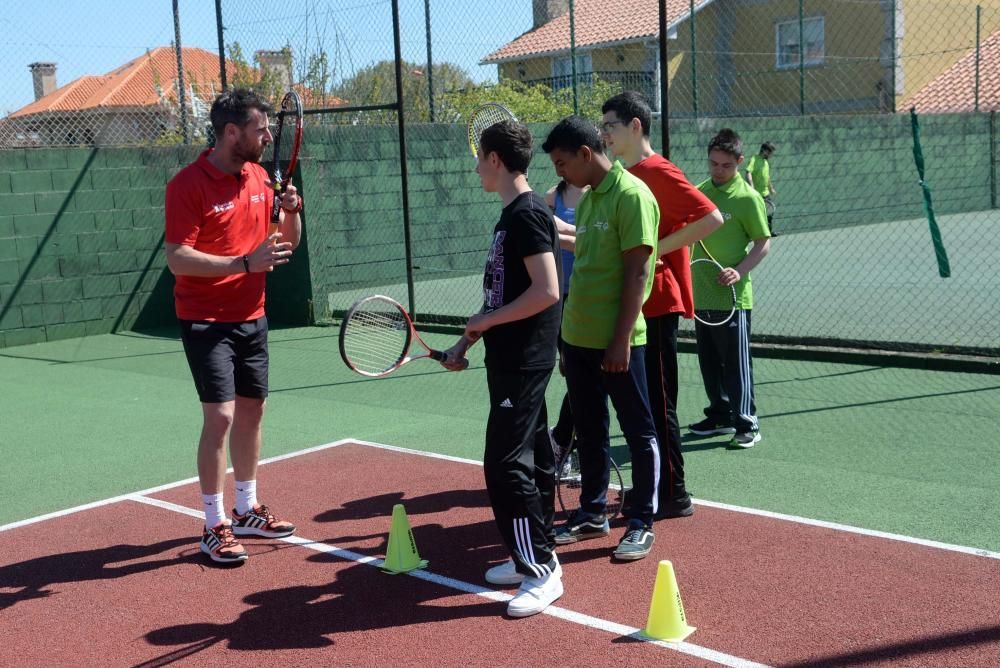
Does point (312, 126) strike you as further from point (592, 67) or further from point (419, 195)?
point (592, 67)

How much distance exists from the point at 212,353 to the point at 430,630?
1.68m

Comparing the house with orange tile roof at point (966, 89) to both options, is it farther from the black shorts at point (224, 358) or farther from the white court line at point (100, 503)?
the black shorts at point (224, 358)

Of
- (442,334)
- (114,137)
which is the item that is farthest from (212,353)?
(114,137)

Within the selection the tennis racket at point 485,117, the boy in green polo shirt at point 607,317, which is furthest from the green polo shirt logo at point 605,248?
the tennis racket at point 485,117

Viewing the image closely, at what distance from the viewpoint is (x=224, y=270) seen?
4.85 metres

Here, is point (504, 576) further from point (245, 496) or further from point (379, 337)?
point (245, 496)

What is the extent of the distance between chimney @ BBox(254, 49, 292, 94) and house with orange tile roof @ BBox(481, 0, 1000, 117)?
185 inches

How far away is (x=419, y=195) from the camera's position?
14922 millimetres

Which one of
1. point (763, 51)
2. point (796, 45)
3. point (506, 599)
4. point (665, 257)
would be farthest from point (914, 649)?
point (763, 51)

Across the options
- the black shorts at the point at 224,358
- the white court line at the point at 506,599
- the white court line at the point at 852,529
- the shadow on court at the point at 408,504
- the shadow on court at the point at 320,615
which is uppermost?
the black shorts at the point at 224,358

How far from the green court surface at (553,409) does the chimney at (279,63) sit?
5.17 meters

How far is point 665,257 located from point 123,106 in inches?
538

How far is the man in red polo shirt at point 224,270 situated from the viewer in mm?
4879

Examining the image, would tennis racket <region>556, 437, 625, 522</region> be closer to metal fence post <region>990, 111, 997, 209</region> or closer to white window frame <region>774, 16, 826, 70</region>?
white window frame <region>774, 16, 826, 70</region>
